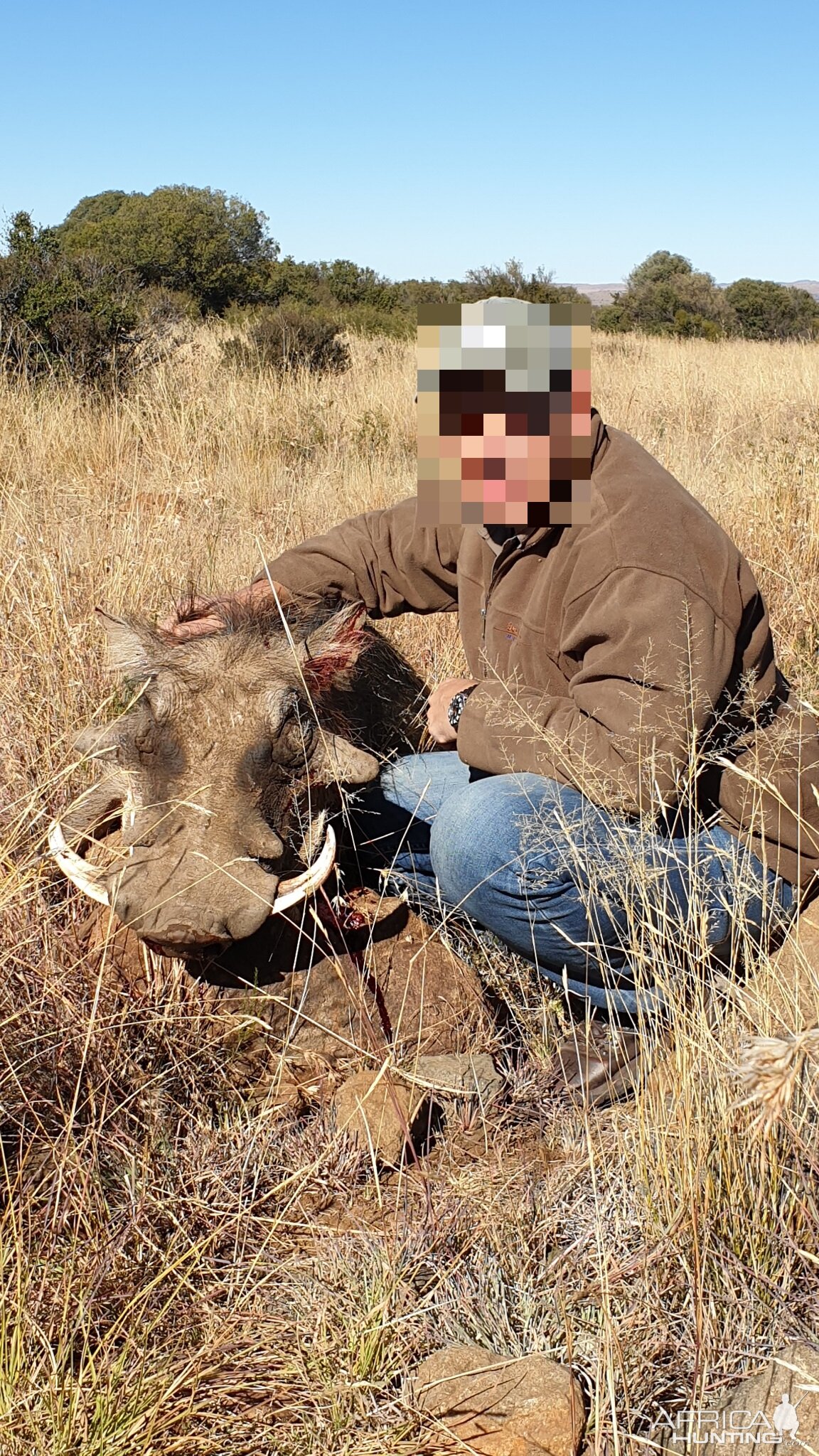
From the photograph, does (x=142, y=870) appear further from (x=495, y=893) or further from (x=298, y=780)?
(x=495, y=893)

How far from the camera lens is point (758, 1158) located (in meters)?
1.92

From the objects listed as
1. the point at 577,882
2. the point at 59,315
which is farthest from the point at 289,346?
the point at 577,882

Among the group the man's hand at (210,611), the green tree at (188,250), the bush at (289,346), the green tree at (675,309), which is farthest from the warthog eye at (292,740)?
the green tree at (675,309)

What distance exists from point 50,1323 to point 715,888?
5.39 ft

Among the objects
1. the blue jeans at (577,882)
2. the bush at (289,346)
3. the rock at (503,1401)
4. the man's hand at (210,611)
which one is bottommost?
the rock at (503,1401)

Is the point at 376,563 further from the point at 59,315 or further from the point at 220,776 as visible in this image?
the point at 59,315

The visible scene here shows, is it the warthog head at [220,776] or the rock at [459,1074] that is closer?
the warthog head at [220,776]

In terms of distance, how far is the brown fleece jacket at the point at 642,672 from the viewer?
8.07 ft

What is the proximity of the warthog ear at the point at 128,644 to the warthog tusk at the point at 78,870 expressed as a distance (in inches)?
21.0

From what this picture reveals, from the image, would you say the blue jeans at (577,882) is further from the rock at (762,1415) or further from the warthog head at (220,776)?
the rock at (762,1415)

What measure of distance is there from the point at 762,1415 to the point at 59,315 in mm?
8878

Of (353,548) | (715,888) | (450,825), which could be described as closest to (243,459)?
(353,548)

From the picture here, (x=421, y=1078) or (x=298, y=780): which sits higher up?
(x=298, y=780)

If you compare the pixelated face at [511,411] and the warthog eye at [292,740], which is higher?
the pixelated face at [511,411]
